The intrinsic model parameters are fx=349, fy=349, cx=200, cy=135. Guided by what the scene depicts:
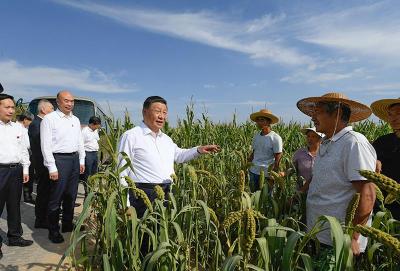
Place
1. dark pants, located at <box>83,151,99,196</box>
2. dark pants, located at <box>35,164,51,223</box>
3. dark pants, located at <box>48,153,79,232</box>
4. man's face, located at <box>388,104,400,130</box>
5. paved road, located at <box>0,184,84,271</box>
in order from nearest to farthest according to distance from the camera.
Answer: man's face, located at <box>388,104,400,130</box> → paved road, located at <box>0,184,84,271</box> → dark pants, located at <box>48,153,79,232</box> → dark pants, located at <box>35,164,51,223</box> → dark pants, located at <box>83,151,99,196</box>

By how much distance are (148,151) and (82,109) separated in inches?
229

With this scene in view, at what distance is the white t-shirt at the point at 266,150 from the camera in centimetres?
467

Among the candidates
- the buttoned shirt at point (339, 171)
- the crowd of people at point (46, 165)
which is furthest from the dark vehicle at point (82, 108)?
the buttoned shirt at point (339, 171)

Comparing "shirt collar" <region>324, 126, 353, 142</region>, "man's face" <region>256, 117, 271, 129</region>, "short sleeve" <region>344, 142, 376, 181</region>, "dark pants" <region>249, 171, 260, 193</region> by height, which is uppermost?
"man's face" <region>256, 117, 271, 129</region>

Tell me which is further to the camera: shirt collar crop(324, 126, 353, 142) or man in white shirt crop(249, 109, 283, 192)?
man in white shirt crop(249, 109, 283, 192)

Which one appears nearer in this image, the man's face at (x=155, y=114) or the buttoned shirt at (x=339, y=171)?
the buttoned shirt at (x=339, y=171)

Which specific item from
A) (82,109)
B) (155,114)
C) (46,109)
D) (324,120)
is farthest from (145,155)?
(82,109)

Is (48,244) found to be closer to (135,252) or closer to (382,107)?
(135,252)

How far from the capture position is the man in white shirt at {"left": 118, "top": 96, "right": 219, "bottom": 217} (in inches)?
111

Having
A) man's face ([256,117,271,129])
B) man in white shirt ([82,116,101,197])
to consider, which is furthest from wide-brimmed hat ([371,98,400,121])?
man in white shirt ([82,116,101,197])

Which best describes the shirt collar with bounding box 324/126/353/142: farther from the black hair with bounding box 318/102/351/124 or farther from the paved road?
the paved road

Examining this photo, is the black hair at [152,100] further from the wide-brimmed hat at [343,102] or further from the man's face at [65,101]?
the man's face at [65,101]

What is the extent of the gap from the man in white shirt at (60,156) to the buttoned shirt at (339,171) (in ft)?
9.09

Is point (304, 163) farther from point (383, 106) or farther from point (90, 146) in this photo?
point (90, 146)
